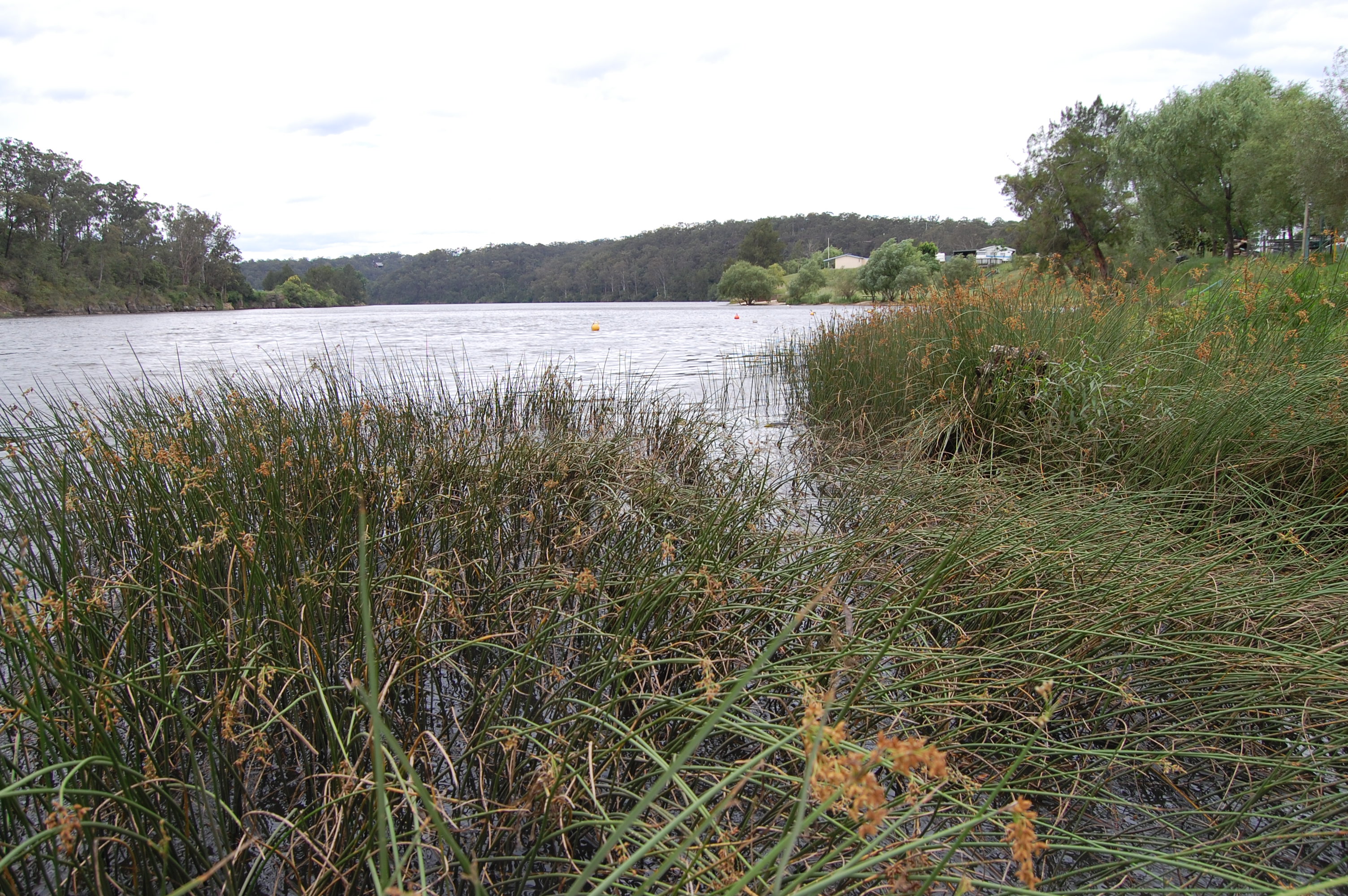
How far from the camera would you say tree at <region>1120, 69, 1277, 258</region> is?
26.9 metres

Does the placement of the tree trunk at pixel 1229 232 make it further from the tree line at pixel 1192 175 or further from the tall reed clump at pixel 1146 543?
the tall reed clump at pixel 1146 543

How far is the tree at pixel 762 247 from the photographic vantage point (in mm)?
87625

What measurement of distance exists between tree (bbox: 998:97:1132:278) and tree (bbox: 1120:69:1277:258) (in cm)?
203

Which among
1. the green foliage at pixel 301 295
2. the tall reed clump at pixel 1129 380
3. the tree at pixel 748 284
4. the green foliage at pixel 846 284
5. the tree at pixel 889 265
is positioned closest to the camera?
the tall reed clump at pixel 1129 380

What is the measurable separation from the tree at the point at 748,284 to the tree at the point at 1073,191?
35.2 m

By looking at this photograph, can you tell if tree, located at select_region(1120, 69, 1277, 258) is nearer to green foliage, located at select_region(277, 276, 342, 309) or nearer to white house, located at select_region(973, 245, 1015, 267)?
white house, located at select_region(973, 245, 1015, 267)

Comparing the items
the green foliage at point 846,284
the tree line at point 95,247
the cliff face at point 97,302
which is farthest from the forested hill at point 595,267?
the green foliage at point 846,284

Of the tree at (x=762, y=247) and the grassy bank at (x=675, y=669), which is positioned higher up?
the tree at (x=762, y=247)

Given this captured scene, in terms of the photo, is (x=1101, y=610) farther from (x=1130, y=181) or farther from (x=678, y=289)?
(x=678, y=289)

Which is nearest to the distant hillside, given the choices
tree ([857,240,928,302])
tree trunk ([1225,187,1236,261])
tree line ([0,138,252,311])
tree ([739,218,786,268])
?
tree line ([0,138,252,311])

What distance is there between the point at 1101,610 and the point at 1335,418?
2.29 meters

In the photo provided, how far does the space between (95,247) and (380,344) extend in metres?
65.1

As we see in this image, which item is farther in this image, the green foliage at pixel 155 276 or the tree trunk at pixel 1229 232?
the green foliage at pixel 155 276

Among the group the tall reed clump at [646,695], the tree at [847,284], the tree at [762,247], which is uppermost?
the tree at [762,247]
